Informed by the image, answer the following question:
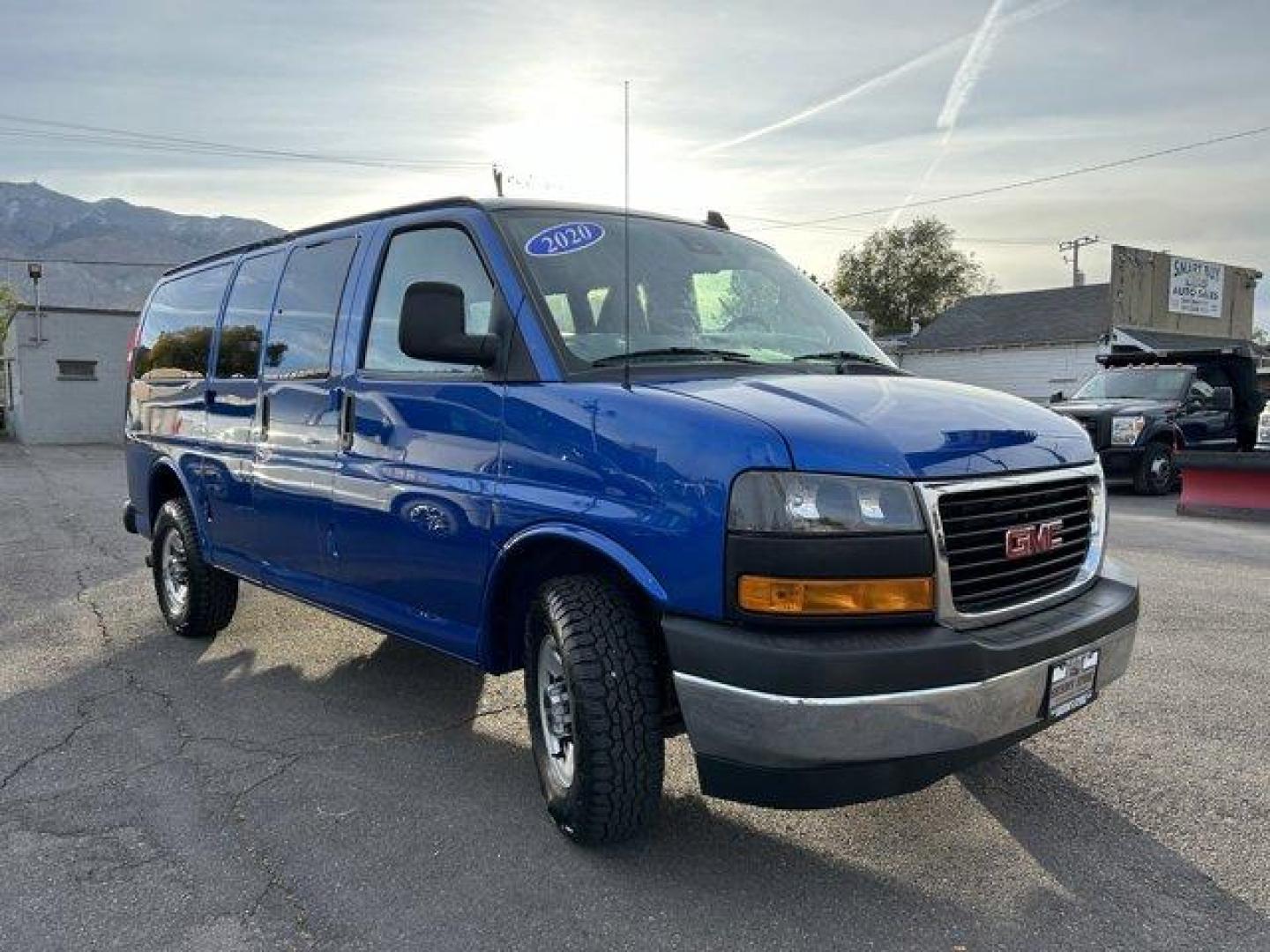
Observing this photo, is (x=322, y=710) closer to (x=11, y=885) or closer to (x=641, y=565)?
(x=11, y=885)

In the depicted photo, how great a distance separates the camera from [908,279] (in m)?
64.4

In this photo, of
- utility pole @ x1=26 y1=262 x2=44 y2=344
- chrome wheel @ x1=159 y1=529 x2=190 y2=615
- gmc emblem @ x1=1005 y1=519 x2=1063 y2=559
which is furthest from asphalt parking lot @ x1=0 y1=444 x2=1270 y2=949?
utility pole @ x1=26 y1=262 x2=44 y2=344

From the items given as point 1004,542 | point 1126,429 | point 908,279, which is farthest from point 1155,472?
point 908,279

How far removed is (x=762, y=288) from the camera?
4043 millimetres

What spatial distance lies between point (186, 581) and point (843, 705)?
14.5 ft

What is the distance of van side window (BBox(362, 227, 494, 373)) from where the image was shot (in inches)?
139

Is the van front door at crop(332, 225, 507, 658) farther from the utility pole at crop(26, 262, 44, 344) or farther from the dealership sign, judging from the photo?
the dealership sign

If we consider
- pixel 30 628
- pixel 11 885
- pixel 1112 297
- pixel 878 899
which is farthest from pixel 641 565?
pixel 1112 297

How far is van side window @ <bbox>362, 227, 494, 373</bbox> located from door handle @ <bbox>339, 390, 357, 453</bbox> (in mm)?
153

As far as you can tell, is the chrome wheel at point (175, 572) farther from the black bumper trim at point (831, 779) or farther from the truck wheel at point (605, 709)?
the black bumper trim at point (831, 779)

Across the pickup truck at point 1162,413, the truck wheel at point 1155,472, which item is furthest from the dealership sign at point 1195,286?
the truck wheel at point 1155,472

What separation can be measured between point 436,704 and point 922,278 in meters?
64.2

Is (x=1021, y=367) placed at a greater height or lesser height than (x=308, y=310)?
lesser

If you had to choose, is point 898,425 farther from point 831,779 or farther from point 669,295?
point 669,295
